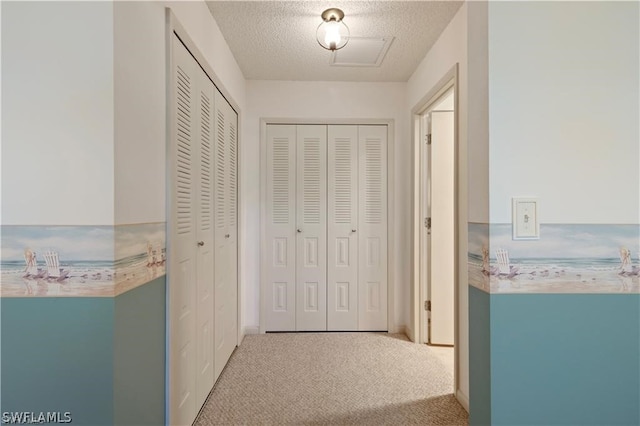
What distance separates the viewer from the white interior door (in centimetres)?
302

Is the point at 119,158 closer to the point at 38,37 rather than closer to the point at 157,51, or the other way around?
the point at 38,37

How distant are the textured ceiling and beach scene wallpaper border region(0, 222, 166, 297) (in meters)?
1.71

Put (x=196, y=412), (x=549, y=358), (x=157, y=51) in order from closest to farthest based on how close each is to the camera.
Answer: (x=549, y=358), (x=157, y=51), (x=196, y=412)

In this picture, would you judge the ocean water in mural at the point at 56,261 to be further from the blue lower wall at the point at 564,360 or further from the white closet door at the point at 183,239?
the blue lower wall at the point at 564,360

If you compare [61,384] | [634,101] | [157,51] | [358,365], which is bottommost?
[358,365]

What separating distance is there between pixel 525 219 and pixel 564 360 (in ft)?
1.47

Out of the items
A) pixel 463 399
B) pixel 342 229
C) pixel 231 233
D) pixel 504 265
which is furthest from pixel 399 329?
pixel 504 265

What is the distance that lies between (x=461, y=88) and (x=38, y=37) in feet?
6.76

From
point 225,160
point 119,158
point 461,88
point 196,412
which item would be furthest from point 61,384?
point 461,88

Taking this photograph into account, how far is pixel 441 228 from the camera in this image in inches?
119

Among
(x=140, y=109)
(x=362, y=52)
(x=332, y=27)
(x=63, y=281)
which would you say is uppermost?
(x=362, y=52)

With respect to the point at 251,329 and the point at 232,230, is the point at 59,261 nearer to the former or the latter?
the point at 232,230

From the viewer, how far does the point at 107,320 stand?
107 cm

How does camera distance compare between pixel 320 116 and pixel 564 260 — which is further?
pixel 320 116
